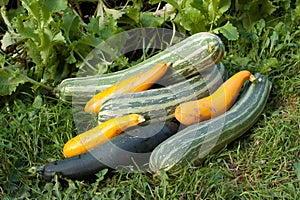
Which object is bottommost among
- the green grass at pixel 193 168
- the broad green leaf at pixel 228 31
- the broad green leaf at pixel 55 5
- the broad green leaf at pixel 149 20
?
the green grass at pixel 193 168

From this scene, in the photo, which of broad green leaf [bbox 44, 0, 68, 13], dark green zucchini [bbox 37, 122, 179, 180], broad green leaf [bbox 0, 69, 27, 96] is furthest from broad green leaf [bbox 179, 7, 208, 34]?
broad green leaf [bbox 0, 69, 27, 96]

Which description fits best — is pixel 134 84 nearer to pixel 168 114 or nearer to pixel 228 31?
pixel 168 114

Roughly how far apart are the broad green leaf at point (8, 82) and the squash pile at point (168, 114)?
0.36 meters

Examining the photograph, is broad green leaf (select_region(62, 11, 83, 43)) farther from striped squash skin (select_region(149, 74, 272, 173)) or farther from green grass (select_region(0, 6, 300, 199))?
striped squash skin (select_region(149, 74, 272, 173))

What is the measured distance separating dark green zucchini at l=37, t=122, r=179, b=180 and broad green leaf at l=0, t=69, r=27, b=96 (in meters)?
0.78

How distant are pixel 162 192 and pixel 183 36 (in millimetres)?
1566

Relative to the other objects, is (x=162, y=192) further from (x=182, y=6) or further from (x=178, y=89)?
(x=182, y=6)

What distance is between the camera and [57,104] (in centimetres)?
364

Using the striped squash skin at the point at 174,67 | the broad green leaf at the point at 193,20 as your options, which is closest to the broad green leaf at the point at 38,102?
the striped squash skin at the point at 174,67

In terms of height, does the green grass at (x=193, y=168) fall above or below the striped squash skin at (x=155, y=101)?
below

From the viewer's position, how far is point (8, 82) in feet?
12.0

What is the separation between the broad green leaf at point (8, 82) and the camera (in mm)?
3643

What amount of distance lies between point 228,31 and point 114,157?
1.37m

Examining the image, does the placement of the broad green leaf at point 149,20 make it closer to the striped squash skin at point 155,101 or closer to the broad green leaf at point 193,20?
the broad green leaf at point 193,20
